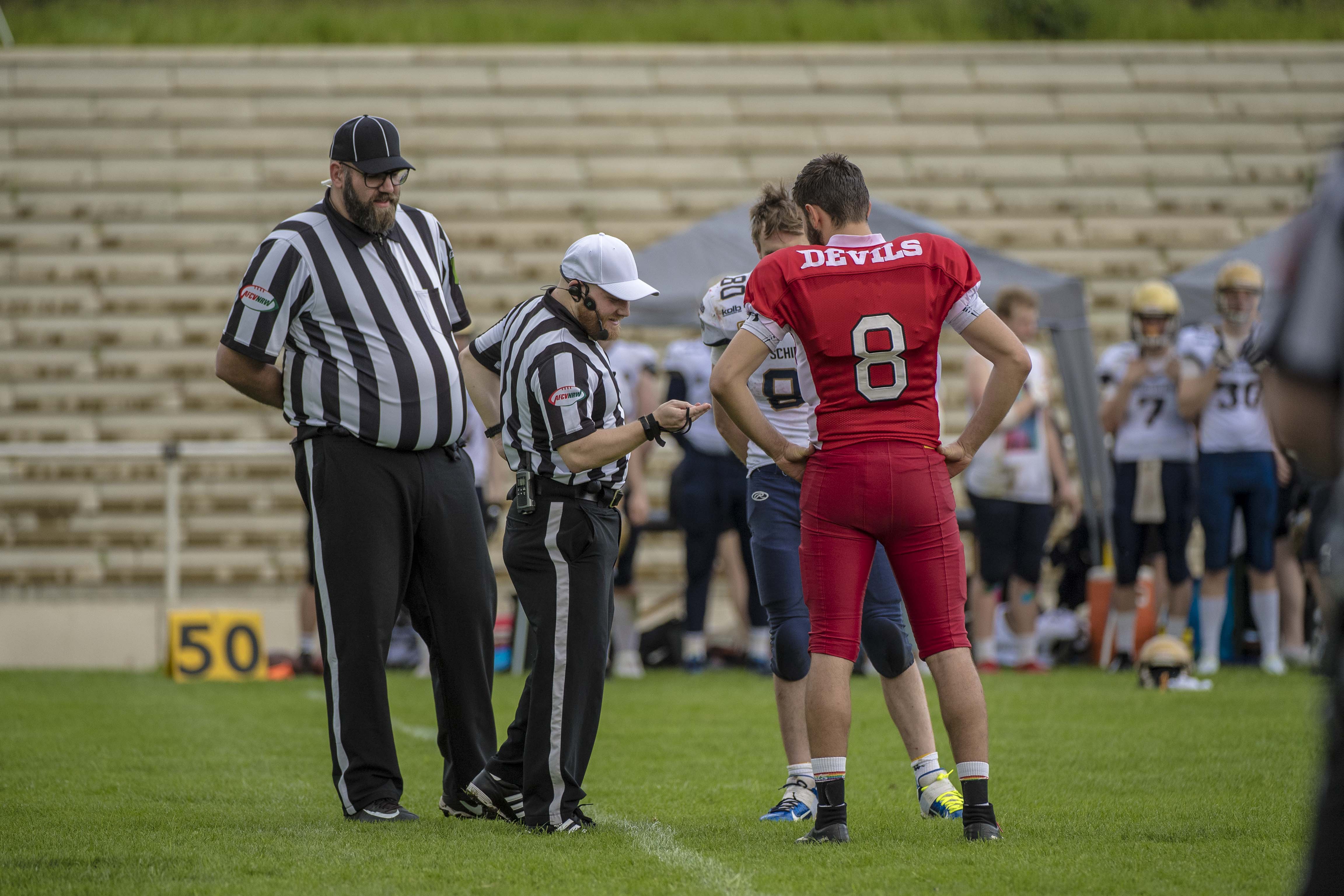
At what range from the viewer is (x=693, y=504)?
9.84 m

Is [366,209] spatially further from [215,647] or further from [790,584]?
[215,647]

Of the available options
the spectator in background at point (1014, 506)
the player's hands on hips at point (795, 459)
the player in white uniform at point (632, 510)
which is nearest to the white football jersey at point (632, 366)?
the player in white uniform at point (632, 510)

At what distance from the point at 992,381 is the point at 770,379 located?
36.8 inches

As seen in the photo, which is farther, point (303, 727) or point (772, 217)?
point (303, 727)

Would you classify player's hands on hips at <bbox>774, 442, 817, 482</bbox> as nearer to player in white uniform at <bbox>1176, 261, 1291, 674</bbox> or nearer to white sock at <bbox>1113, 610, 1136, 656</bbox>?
player in white uniform at <bbox>1176, 261, 1291, 674</bbox>

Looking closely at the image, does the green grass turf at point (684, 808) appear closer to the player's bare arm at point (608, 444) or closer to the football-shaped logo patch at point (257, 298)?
the player's bare arm at point (608, 444)

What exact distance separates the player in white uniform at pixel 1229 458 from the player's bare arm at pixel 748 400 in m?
5.49

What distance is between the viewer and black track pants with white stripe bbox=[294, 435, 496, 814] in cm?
468

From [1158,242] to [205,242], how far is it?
1072 centimetres

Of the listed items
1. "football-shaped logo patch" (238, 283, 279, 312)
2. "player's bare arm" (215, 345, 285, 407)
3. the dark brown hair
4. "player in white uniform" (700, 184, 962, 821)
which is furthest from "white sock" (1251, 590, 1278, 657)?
"football-shaped logo patch" (238, 283, 279, 312)

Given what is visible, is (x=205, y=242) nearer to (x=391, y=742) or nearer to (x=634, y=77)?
(x=634, y=77)

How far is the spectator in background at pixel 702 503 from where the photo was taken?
955 cm

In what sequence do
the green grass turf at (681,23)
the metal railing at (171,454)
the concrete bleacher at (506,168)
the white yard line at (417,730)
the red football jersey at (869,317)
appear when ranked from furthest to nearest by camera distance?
the green grass turf at (681,23) < the concrete bleacher at (506,168) < the metal railing at (171,454) < the white yard line at (417,730) < the red football jersey at (869,317)

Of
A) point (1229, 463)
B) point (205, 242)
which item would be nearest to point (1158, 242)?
point (1229, 463)
